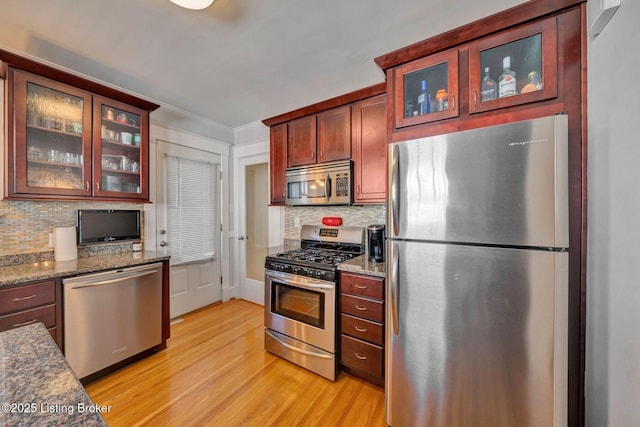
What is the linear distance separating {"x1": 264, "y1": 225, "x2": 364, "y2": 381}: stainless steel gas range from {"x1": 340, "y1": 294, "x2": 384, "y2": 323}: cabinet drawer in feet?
0.27

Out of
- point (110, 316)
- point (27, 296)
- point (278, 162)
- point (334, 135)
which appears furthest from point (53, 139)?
point (334, 135)

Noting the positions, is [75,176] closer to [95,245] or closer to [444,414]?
[95,245]

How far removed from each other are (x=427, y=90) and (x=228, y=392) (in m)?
2.58

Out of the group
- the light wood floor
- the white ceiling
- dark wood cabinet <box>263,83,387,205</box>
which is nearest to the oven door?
the light wood floor

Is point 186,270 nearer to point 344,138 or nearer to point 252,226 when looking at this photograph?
point 252,226

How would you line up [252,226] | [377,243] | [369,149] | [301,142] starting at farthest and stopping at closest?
[252,226] → [301,142] → [369,149] → [377,243]

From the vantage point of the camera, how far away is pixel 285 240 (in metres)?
3.40

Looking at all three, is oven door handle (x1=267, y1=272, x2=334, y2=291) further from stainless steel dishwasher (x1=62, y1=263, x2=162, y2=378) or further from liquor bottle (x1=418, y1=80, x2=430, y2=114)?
liquor bottle (x1=418, y1=80, x2=430, y2=114)

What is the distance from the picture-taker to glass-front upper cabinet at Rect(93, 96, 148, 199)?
2.28m

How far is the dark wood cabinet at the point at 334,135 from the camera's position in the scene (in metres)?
2.50

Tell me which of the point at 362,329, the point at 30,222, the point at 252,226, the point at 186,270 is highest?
the point at 30,222

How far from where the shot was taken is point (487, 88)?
1478 millimetres

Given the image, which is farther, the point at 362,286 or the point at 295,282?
the point at 295,282

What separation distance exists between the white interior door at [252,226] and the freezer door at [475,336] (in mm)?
2675
